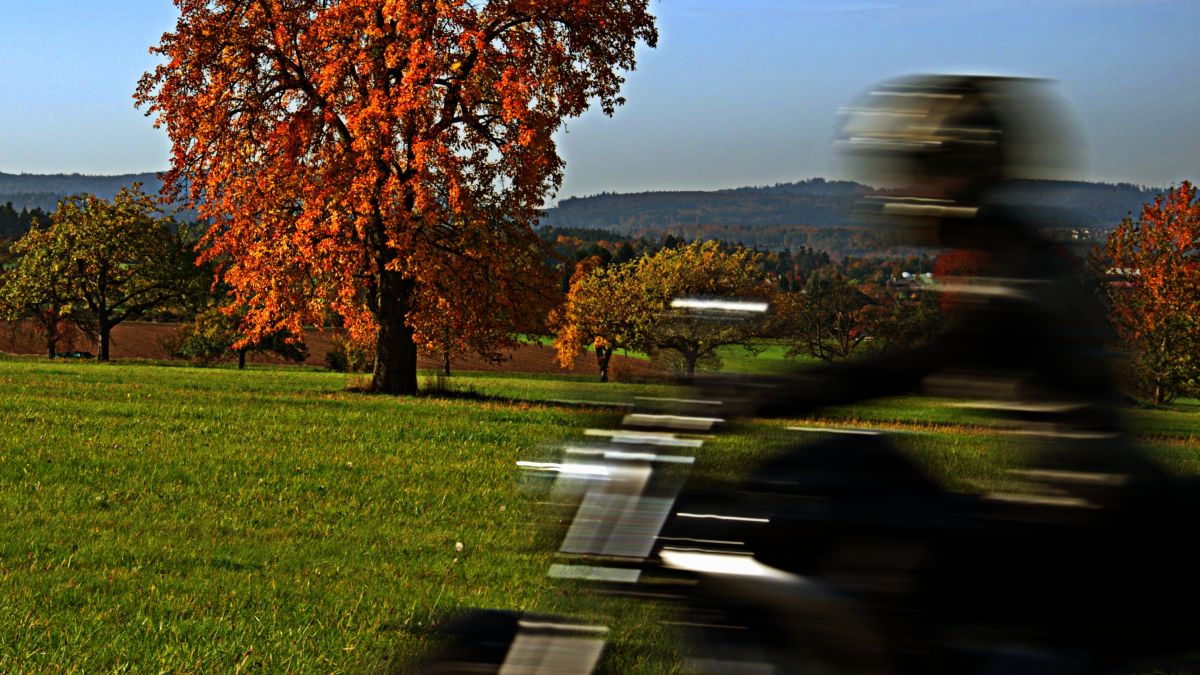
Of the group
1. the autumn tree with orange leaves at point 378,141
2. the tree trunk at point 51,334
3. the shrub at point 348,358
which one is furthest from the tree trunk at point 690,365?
the tree trunk at point 51,334

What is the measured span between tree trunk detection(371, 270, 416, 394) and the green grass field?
854 cm

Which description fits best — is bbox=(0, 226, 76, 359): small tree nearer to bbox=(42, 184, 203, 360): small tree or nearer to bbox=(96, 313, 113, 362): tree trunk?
bbox=(42, 184, 203, 360): small tree

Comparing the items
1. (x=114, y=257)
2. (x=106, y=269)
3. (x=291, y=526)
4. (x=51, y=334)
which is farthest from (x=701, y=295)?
(x=51, y=334)

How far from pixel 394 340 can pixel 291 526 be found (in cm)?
1682

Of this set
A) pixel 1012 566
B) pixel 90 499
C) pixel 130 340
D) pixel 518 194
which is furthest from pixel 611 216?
pixel 130 340

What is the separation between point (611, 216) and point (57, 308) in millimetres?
63407

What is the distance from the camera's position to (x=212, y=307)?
6053cm

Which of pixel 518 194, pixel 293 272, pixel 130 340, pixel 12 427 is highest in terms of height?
pixel 518 194

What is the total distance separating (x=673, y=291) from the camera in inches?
109

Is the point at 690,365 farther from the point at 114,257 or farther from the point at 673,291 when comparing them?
the point at 114,257

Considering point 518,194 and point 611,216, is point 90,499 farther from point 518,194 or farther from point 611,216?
point 518,194

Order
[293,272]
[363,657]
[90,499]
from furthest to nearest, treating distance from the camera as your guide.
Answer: [293,272] → [90,499] → [363,657]

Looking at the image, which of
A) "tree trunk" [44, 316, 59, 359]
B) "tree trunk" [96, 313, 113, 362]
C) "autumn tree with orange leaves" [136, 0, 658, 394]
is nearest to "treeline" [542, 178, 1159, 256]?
"autumn tree with orange leaves" [136, 0, 658, 394]

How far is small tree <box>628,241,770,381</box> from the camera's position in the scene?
226 centimetres
